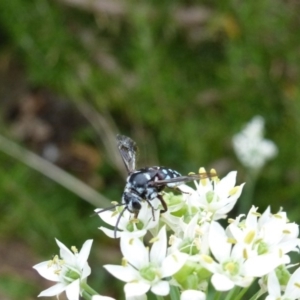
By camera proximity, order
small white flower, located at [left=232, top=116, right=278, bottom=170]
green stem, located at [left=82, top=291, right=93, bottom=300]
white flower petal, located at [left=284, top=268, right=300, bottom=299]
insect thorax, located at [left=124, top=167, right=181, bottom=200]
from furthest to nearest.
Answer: small white flower, located at [left=232, top=116, right=278, bottom=170]
insect thorax, located at [left=124, top=167, right=181, bottom=200]
green stem, located at [left=82, top=291, right=93, bottom=300]
white flower petal, located at [left=284, top=268, right=300, bottom=299]

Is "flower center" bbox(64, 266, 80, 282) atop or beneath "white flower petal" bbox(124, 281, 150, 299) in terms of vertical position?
atop

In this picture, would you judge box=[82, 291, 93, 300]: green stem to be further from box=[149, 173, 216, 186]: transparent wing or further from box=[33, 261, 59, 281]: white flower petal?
box=[149, 173, 216, 186]: transparent wing

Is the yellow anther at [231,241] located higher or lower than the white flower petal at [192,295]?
higher

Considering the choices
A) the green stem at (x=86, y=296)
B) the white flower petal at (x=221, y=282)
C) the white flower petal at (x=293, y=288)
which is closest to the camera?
the white flower petal at (x=221, y=282)

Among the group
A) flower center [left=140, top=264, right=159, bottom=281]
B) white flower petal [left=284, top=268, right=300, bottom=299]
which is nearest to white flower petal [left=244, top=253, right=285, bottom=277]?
white flower petal [left=284, top=268, right=300, bottom=299]

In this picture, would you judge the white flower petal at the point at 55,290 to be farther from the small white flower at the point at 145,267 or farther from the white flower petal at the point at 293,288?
the white flower petal at the point at 293,288

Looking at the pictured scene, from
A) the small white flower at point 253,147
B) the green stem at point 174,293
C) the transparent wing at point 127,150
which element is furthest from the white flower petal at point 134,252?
the small white flower at point 253,147

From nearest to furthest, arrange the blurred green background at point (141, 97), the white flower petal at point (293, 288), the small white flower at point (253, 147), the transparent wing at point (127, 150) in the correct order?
the white flower petal at point (293, 288)
the transparent wing at point (127, 150)
the small white flower at point (253, 147)
the blurred green background at point (141, 97)

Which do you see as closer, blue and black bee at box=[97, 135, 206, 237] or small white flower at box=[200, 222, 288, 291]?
small white flower at box=[200, 222, 288, 291]

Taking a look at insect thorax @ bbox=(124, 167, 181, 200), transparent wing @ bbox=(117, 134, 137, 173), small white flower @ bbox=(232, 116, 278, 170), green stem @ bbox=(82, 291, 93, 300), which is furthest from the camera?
small white flower @ bbox=(232, 116, 278, 170)
